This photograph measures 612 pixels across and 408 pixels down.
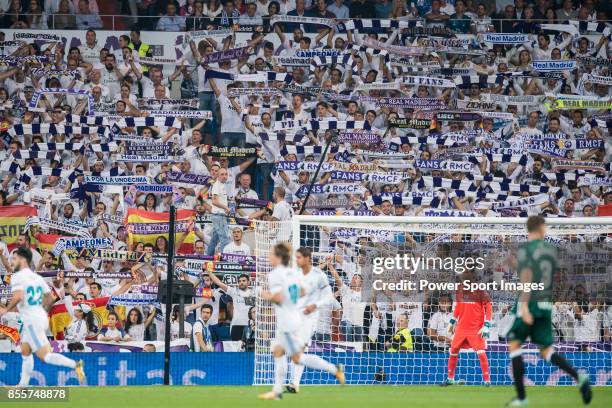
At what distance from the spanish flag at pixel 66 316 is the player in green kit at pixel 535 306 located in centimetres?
1068

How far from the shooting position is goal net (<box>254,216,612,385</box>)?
17.7m

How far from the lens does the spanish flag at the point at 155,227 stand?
2181cm

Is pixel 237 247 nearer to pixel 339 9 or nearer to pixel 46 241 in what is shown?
pixel 46 241

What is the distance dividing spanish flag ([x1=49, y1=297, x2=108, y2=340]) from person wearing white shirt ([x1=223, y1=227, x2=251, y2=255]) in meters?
2.65

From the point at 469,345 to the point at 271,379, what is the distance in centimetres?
341

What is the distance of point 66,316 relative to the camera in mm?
20531

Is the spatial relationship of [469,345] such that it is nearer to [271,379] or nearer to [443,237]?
[443,237]

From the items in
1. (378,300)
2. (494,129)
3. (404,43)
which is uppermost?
(404,43)

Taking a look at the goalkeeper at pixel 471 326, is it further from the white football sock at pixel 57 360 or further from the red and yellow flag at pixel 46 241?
the red and yellow flag at pixel 46 241

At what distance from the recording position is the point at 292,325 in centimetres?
1308

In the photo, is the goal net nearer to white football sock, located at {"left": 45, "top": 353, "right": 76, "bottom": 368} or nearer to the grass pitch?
the grass pitch

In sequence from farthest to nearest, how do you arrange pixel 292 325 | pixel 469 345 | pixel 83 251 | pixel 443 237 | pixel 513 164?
pixel 513 164
pixel 83 251
pixel 443 237
pixel 469 345
pixel 292 325

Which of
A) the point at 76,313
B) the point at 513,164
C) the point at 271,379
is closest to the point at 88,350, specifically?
the point at 76,313

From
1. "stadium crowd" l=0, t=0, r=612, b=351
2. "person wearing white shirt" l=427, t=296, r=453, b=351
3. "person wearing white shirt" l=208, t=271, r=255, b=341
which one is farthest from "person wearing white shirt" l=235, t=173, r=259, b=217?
"person wearing white shirt" l=427, t=296, r=453, b=351
